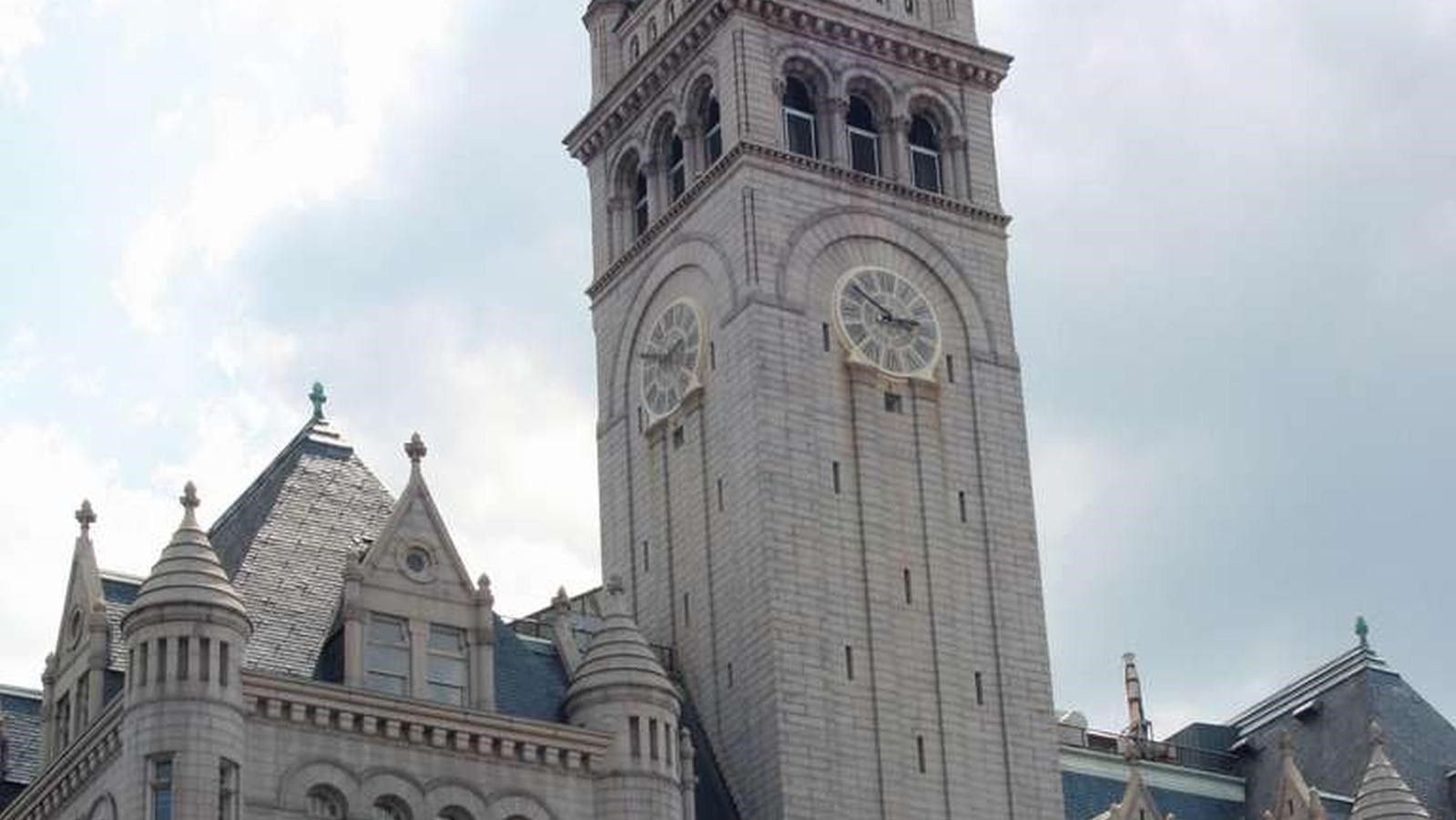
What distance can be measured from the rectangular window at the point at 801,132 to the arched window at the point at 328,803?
27.5 meters

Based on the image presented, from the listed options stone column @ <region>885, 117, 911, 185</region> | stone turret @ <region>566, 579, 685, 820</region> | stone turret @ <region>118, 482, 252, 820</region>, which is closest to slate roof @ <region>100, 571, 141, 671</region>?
stone turret @ <region>118, 482, 252, 820</region>

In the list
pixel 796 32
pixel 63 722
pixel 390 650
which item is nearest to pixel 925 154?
pixel 796 32

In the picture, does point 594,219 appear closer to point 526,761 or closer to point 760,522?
point 760,522

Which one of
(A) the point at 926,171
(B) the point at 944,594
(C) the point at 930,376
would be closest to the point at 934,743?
(B) the point at 944,594

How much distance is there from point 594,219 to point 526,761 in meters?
26.9

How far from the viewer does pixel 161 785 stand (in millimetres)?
66875

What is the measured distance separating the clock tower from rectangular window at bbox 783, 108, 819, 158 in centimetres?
9

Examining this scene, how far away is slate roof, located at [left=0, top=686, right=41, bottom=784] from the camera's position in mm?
78188

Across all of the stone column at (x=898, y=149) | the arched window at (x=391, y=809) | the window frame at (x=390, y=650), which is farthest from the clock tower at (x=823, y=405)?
the arched window at (x=391, y=809)

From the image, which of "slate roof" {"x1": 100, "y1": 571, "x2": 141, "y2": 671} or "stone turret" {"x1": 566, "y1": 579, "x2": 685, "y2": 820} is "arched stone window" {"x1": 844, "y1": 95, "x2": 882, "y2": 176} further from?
"slate roof" {"x1": 100, "y1": 571, "x2": 141, "y2": 671}

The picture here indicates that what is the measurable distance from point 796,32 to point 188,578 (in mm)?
29807

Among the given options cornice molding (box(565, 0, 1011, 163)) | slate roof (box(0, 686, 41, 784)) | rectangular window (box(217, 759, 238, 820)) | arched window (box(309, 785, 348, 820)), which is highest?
cornice molding (box(565, 0, 1011, 163))

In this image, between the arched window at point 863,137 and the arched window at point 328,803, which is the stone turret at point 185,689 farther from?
the arched window at point 863,137

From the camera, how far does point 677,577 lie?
285 ft
